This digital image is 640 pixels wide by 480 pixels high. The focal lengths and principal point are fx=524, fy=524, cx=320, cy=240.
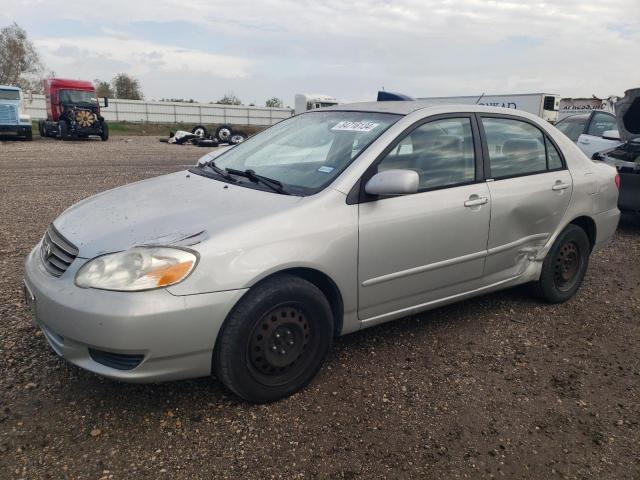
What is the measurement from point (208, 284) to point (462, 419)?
4.89 ft

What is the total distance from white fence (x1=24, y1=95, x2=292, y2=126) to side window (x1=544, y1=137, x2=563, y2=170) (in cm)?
3695

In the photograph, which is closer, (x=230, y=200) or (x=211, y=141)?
(x=230, y=200)

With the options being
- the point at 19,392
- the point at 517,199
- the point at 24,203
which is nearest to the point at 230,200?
the point at 19,392

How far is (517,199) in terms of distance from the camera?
3727mm

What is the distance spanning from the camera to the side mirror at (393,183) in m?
2.89

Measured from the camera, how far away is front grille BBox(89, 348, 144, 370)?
2.42m

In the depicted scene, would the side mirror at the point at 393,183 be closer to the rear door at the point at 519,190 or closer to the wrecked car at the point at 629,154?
the rear door at the point at 519,190

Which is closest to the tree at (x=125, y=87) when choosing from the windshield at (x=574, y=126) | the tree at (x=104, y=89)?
the tree at (x=104, y=89)

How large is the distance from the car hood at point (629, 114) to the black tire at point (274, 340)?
5910 millimetres

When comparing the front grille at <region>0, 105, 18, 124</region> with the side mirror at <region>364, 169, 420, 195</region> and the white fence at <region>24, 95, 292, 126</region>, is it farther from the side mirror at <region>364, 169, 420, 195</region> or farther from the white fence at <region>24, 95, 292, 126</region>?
the side mirror at <region>364, 169, 420, 195</region>

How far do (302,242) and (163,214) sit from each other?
0.77m

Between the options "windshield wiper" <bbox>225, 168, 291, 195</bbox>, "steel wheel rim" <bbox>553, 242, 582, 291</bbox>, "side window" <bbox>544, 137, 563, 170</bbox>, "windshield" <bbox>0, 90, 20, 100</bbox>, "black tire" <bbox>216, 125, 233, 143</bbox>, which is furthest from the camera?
"black tire" <bbox>216, 125, 233, 143</bbox>

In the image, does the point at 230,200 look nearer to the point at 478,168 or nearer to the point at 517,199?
the point at 478,168

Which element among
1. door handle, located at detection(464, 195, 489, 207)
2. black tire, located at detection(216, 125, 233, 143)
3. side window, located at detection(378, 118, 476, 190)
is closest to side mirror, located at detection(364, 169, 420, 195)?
side window, located at detection(378, 118, 476, 190)
